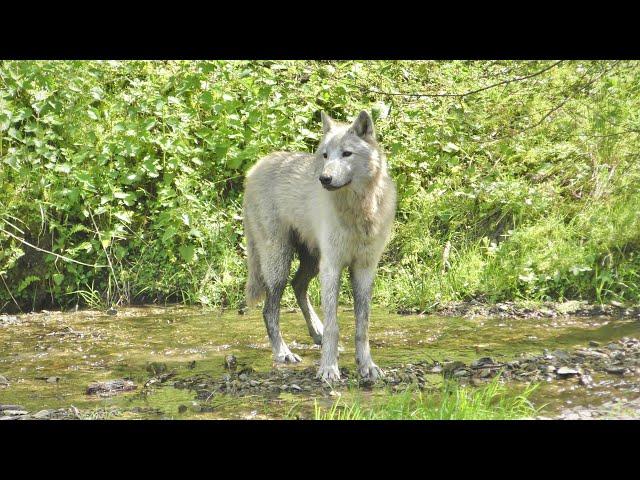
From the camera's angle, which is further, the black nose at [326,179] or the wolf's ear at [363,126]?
the wolf's ear at [363,126]

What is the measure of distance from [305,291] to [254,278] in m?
0.49

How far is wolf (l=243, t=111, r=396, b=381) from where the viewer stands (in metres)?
6.05

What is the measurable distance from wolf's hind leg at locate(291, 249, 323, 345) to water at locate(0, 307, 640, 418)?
0.15 metres

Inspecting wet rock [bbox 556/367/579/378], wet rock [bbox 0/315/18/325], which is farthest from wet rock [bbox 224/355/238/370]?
wet rock [bbox 0/315/18/325]

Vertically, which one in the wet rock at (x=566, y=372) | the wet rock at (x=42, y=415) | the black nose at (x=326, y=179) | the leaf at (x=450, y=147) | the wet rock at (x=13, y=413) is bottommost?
the wet rock at (x=13, y=413)

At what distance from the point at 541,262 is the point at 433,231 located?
5.35 ft

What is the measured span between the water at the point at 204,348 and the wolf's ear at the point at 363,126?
71.1 inches

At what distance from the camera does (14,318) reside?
8.52 metres

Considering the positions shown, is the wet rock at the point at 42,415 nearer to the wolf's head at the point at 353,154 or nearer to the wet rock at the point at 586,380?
the wolf's head at the point at 353,154

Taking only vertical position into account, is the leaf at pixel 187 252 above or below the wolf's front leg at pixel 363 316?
above

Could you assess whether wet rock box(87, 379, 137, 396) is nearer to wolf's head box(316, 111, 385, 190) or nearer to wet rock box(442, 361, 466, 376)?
wolf's head box(316, 111, 385, 190)

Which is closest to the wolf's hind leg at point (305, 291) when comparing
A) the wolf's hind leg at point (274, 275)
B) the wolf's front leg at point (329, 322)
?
the wolf's hind leg at point (274, 275)

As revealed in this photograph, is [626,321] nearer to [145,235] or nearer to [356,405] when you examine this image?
[356,405]

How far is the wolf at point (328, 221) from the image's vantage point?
6.05m
